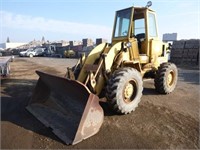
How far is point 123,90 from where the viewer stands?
463 cm

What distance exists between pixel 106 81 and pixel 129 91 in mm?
592

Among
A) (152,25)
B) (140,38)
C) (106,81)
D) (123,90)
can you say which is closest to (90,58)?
(106,81)

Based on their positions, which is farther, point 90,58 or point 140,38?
point 140,38

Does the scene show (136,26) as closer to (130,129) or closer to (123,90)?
(123,90)

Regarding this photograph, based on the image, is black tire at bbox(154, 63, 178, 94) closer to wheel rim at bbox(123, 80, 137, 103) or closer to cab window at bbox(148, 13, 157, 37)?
cab window at bbox(148, 13, 157, 37)

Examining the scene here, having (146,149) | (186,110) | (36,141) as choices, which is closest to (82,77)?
(36,141)

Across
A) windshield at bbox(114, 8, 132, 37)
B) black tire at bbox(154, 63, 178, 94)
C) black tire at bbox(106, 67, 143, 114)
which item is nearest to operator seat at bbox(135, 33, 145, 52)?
windshield at bbox(114, 8, 132, 37)

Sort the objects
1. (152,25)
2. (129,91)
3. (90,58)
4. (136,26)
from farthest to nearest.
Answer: (152,25)
(136,26)
(90,58)
(129,91)

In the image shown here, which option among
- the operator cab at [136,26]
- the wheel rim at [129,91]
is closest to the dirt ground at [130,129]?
the wheel rim at [129,91]

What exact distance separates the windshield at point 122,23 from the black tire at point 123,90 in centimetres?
174

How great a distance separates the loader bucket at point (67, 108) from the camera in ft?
11.8

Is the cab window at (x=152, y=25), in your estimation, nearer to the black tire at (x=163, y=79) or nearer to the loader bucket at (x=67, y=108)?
the black tire at (x=163, y=79)

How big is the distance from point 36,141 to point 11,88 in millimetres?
4518

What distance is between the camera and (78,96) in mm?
4168
